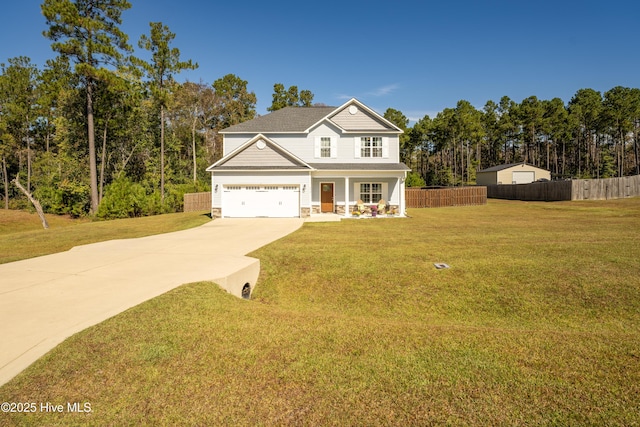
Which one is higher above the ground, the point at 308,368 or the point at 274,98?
the point at 274,98

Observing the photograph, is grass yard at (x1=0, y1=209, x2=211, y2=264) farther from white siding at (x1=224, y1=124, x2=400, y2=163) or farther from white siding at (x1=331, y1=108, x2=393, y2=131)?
white siding at (x1=331, y1=108, x2=393, y2=131)

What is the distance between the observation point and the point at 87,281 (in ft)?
21.4

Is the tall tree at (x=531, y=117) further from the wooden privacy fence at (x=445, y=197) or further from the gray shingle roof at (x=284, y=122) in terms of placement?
the gray shingle roof at (x=284, y=122)

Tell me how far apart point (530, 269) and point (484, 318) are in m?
2.80

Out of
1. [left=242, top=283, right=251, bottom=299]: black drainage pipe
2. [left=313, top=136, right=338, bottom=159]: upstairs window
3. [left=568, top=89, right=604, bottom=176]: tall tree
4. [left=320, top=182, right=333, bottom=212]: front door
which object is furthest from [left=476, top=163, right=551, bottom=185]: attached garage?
[left=242, top=283, right=251, bottom=299]: black drainage pipe

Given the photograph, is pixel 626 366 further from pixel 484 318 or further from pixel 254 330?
pixel 254 330

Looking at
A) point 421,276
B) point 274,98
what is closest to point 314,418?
point 421,276

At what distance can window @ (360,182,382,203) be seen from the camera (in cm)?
2297

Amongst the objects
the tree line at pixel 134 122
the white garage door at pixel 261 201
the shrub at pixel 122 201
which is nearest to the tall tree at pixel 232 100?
the tree line at pixel 134 122

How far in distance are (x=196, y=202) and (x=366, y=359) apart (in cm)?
2796

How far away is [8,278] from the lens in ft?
22.4

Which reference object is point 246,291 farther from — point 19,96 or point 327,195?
point 19,96

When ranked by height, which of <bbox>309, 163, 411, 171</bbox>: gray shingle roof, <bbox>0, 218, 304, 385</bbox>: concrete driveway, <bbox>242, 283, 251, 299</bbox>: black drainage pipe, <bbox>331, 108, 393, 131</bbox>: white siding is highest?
<bbox>331, 108, 393, 131</bbox>: white siding

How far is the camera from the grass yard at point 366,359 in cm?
290
